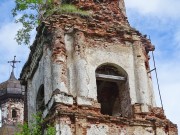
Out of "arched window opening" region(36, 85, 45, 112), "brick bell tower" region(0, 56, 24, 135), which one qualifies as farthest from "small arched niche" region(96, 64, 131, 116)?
"brick bell tower" region(0, 56, 24, 135)

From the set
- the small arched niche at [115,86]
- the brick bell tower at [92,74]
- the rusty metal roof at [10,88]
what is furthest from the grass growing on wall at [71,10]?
the rusty metal roof at [10,88]

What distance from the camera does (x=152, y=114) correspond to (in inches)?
414

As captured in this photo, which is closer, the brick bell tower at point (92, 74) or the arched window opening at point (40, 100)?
the brick bell tower at point (92, 74)

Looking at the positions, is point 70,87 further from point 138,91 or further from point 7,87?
point 7,87

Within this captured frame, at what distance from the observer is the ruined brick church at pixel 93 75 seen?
989 cm

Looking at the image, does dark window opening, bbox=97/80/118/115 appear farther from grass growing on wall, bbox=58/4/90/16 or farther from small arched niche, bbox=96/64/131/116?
grass growing on wall, bbox=58/4/90/16

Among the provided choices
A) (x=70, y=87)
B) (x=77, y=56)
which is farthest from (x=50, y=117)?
(x=77, y=56)

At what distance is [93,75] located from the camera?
10.6 m

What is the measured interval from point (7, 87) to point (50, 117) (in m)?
14.3

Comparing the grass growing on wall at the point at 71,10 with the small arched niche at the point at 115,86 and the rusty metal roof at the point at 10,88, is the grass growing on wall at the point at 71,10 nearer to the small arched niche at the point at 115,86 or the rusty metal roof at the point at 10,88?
the small arched niche at the point at 115,86

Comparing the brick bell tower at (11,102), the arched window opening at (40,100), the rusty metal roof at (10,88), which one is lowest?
the arched window opening at (40,100)

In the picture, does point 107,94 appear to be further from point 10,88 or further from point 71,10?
point 10,88

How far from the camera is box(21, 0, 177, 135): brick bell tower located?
9.90 meters

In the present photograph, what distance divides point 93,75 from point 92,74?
31 mm
